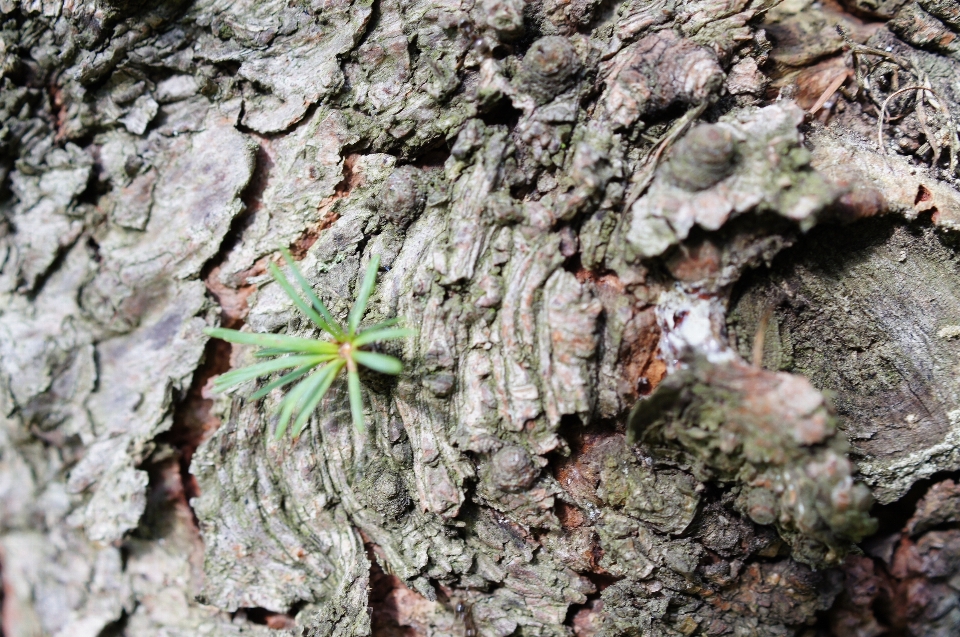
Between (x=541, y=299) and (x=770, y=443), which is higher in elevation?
(x=541, y=299)

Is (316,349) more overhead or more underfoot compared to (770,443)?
more overhead

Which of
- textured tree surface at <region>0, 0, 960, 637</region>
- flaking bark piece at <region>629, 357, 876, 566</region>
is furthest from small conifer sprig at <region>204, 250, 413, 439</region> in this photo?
flaking bark piece at <region>629, 357, 876, 566</region>

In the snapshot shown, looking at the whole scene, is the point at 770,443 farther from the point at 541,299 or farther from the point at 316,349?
the point at 316,349

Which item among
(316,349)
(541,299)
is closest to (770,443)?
(541,299)

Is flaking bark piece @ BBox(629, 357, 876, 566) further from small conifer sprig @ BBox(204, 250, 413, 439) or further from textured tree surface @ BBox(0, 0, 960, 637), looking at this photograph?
small conifer sprig @ BBox(204, 250, 413, 439)

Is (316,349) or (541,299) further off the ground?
(316,349)

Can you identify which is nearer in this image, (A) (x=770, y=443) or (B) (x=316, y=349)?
(A) (x=770, y=443)

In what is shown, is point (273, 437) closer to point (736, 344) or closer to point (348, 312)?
point (348, 312)

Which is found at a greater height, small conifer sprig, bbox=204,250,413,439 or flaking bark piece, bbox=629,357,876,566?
small conifer sprig, bbox=204,250,413,439

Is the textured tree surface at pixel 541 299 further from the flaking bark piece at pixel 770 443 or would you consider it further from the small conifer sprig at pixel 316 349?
the small conifer sprig at pixel 316 349

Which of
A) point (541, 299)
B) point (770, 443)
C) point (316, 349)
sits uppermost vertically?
point (316, 349)
